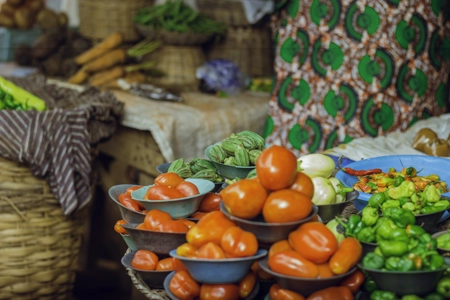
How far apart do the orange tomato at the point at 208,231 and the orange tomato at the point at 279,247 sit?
116mm

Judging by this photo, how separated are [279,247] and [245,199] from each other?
13 cm

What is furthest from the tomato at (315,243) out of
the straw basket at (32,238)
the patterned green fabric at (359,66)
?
the patterned green fabric at (359,66)

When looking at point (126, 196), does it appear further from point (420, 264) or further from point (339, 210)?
point (420, 264)

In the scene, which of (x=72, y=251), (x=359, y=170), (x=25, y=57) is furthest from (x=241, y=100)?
(x=359, y=170)

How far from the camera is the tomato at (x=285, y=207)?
1.36 metres

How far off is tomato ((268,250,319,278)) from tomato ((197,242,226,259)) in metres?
0.12

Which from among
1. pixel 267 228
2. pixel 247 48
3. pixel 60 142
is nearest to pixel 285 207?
pixel 267 228

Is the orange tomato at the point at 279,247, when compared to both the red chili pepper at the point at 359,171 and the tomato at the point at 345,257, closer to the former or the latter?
the tomato at the point at 345,257

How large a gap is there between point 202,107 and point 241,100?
0.39 m

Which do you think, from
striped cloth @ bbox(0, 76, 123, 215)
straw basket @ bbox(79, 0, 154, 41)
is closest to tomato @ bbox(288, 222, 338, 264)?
striped cloth @ bbox(0, 76, 123, 215)

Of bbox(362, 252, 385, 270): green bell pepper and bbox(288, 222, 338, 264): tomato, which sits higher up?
bbox(288, 222, 338, 264): tomato

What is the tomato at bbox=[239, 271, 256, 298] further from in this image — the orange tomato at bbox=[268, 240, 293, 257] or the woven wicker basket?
the woven wicker basket

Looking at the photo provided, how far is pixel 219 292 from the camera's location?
140 cm

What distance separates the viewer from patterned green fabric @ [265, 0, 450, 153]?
3.17m
